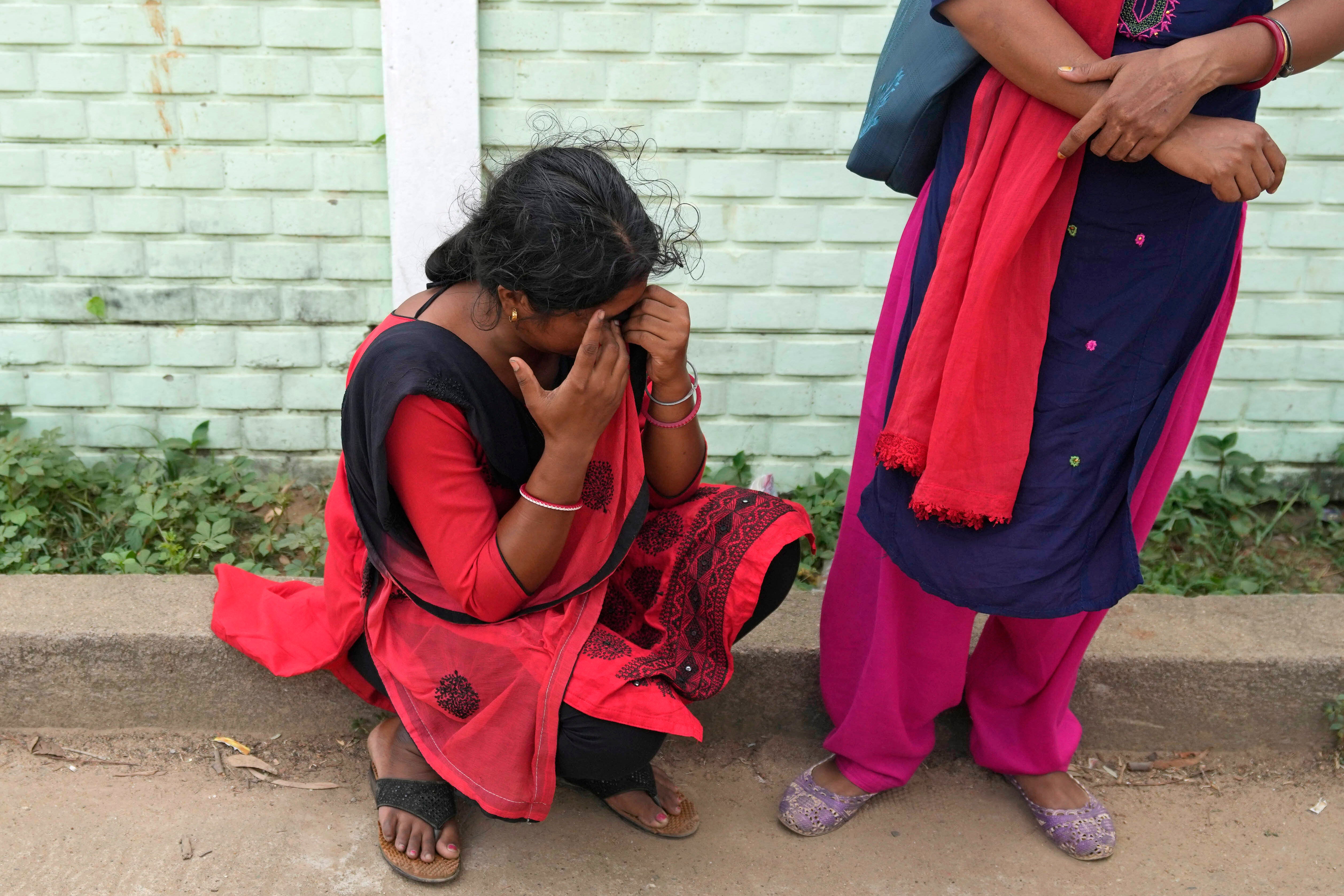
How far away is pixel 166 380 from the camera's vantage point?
316cm

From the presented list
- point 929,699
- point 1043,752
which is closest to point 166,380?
point 929,699

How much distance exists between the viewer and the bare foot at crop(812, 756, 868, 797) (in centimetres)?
218

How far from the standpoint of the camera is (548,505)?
1748 mm

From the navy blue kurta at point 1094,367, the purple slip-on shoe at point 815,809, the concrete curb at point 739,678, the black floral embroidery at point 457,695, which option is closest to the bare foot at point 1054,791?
the concrete curb at point 739,678

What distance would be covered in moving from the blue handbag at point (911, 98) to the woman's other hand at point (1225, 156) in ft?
1.10

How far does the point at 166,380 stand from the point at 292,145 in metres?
0.82

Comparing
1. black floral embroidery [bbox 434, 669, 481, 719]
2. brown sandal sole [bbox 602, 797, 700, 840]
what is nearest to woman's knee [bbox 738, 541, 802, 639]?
brown sandal sole [bbox 602, 797, 700, 840]

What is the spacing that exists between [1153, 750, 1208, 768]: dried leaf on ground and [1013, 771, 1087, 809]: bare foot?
0.31 m

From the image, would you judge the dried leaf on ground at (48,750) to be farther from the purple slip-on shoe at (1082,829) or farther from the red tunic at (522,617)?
the purple slip-on shoe at (1082,829)

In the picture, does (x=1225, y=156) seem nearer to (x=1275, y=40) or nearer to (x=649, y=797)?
(x=1275, y=40)

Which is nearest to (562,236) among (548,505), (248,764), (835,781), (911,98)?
(548,505)

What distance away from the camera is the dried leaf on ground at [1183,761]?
94.3 inches

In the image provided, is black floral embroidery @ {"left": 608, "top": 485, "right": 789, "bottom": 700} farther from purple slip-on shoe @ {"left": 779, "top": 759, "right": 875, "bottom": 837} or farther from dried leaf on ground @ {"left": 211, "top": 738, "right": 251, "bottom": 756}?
dried leaf on ground @ {"left": 211, "top": 738, "right": 251, "bottom": 756}

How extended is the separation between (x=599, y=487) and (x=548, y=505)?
195 millimetres
